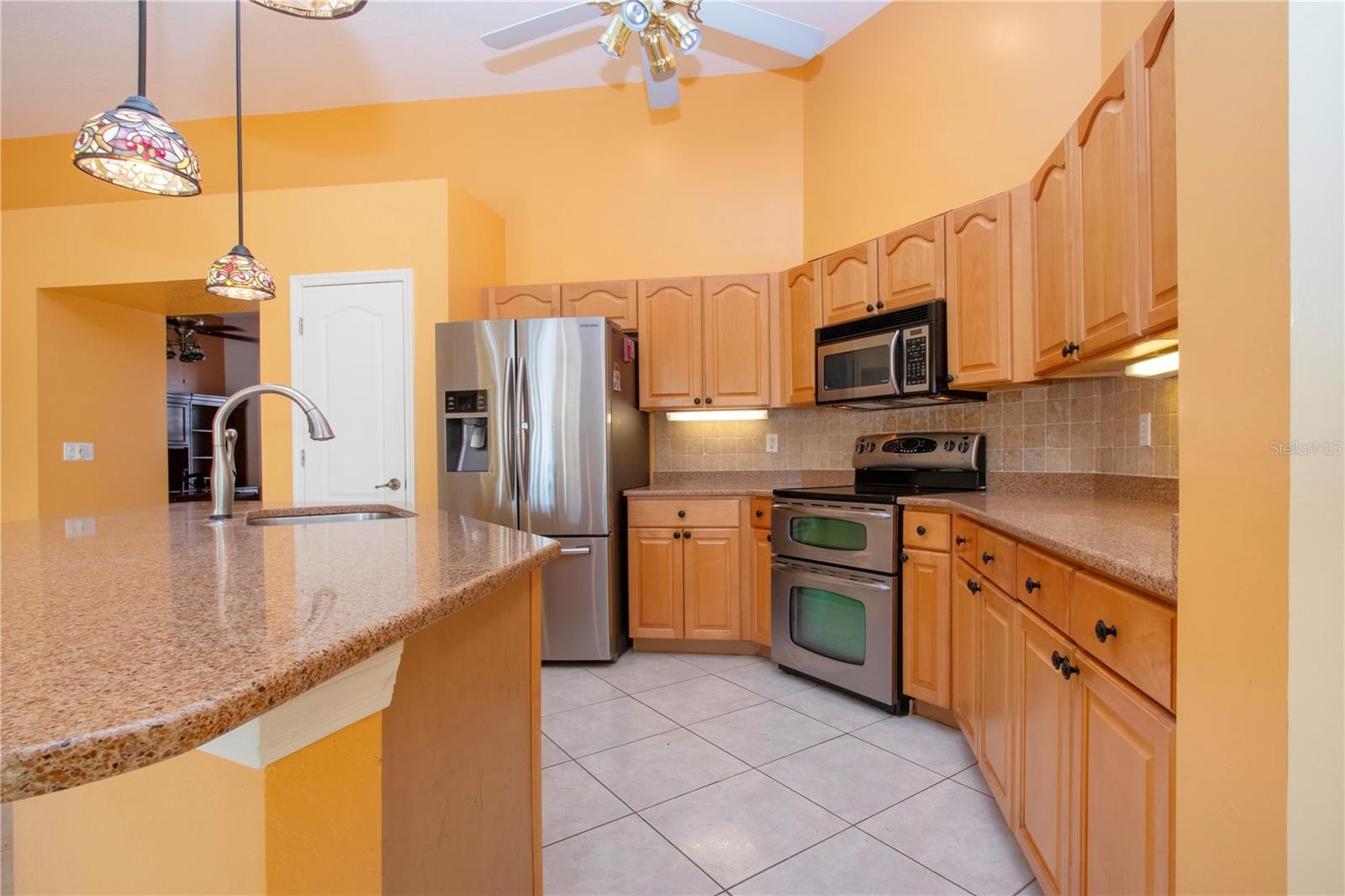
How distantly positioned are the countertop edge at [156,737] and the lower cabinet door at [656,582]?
8.96 ft

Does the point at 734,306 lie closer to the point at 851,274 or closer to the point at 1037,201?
the point at 851,274

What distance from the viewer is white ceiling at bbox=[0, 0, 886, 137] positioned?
3.33 meters

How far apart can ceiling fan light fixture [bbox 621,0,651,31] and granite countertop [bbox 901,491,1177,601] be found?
2.18m

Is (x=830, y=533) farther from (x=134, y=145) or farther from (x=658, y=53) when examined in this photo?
(x=134, y=145)

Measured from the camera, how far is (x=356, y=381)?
11.5 feet

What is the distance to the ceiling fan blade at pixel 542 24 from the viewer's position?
2.67m

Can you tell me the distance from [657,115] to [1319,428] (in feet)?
13.1

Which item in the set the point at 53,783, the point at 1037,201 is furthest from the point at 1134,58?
the point at 53,783

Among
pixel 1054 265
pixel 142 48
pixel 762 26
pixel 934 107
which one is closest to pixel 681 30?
pixel 762 26

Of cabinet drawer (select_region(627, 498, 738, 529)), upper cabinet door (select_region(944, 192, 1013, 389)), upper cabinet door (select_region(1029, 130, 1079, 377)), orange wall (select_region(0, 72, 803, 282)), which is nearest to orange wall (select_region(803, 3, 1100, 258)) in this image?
orange wall (select_region(0, 72, 803, 282))

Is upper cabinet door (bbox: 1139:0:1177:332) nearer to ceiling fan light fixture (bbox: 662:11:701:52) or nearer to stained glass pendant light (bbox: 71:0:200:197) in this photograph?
ceiling fan light fixture (bbox: 662:11:701:52)

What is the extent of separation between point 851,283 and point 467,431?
204cm

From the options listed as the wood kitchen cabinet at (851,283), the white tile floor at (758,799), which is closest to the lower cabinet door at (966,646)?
the white tile floor at (758,799)

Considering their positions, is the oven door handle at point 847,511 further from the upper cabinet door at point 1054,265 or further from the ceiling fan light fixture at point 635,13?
the ceiling fan light fixture at point 635,13
